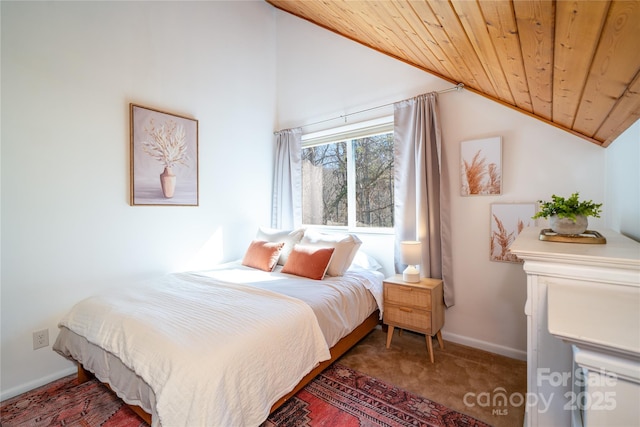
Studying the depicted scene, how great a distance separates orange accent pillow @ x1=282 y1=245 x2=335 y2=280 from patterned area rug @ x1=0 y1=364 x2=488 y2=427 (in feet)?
2.77

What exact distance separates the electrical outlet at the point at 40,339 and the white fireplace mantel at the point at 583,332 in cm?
306

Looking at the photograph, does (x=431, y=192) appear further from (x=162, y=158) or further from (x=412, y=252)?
(x=162, y=158)

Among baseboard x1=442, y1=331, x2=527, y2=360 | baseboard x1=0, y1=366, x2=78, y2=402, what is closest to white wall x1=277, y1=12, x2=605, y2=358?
baseboard x1=442, y1=331, x2=527, y2=360

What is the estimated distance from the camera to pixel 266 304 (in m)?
1.85

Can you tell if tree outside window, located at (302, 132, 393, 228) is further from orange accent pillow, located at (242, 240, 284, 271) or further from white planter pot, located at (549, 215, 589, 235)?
white planter pot, located at (549, 215, 589, 235)

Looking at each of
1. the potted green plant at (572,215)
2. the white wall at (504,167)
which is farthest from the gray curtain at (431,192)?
the potted green plant at (572,215)

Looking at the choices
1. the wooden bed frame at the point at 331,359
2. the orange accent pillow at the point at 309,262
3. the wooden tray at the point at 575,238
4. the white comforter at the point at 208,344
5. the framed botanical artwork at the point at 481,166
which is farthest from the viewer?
the orange accent pillow at the point at 309,262

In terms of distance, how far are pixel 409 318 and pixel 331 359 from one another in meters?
0.73

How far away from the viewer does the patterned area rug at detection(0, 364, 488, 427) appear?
1.65 m

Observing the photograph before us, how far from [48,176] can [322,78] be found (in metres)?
2.85

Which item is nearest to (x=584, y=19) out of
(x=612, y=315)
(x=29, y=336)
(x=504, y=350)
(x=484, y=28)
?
(x=484, y=28)

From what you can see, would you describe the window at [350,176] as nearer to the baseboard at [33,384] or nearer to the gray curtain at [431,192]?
the gray curtain at [431,192]

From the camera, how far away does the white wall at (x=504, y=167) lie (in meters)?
2.14

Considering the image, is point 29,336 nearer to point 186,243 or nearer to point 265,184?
point 186,243
